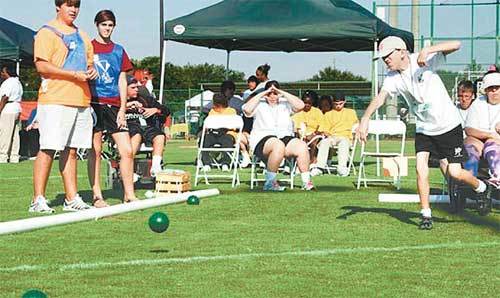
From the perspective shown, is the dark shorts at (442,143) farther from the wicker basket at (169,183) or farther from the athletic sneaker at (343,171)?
the athletic sneaker at (343,171)

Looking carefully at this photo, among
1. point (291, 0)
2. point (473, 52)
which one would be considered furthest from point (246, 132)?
point (473, 52)

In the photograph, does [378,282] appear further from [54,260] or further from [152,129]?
[152,129]

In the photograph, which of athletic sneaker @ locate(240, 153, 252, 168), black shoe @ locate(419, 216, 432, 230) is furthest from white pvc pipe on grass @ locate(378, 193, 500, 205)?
athletic sneaker @ locate(240, 153, 252, 168)

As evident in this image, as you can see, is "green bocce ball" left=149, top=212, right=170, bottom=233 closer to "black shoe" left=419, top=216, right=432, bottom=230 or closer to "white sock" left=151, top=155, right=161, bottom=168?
"black shoe" left=419, top=216, right=432, bottom=230

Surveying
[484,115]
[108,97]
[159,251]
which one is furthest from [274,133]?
[159,251]

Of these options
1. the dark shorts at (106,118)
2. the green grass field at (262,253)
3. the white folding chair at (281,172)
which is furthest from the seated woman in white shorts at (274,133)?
the dark shorts at (106,118)

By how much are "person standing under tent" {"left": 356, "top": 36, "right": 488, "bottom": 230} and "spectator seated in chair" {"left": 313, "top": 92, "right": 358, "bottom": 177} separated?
7.19 meters

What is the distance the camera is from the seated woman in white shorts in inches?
512

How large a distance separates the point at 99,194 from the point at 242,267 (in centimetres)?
424

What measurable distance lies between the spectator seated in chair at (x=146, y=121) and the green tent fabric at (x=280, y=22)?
4365 mm

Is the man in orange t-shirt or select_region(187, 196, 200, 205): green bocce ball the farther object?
select_region(187, 196, 200, 205): green bocce ball

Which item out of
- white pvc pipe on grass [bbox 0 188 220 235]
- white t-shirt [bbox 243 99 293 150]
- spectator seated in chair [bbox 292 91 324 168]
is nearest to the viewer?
white pvc pipe on grass [bbox 0 188 220 235]

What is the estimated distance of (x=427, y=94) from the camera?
30.0 ft

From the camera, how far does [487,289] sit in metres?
5.94
